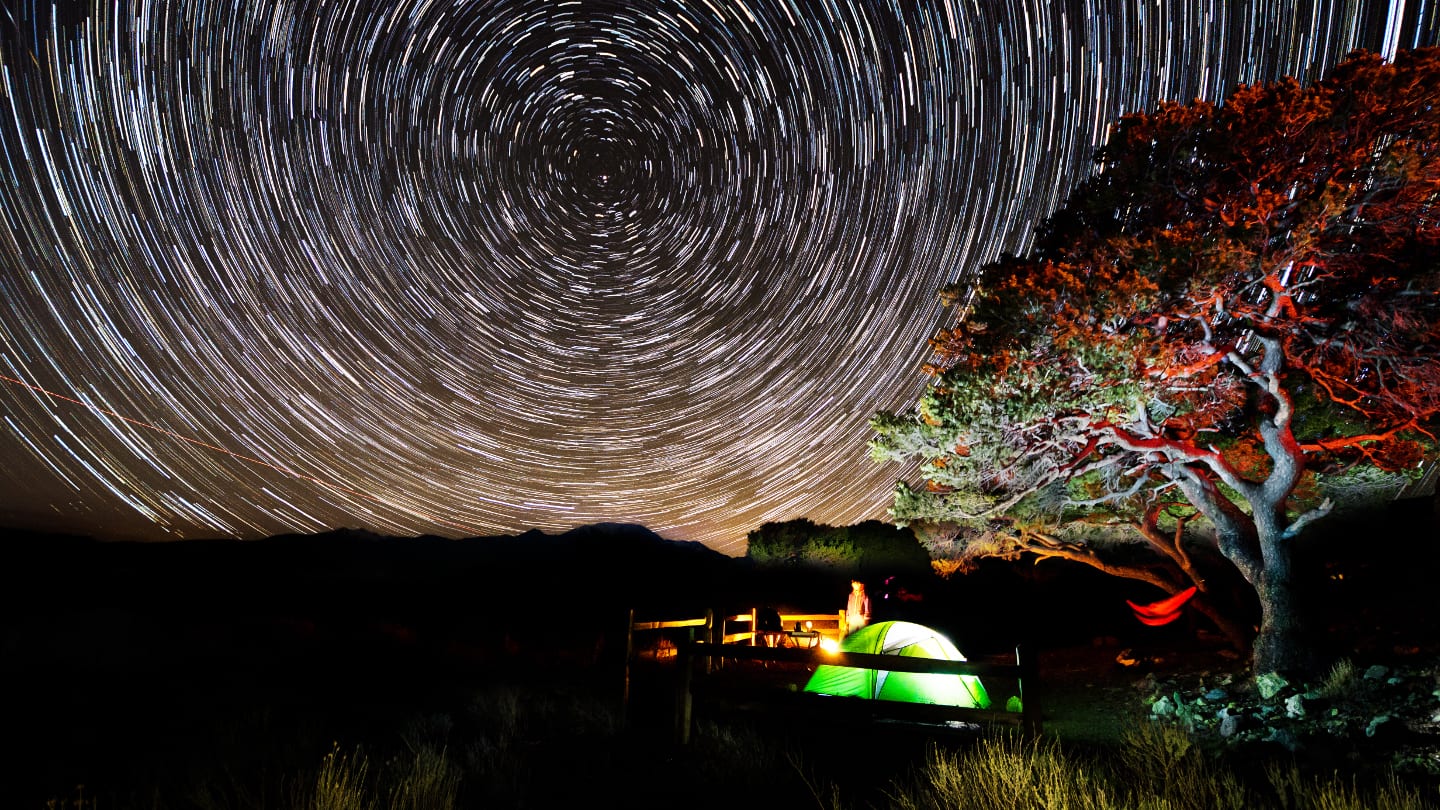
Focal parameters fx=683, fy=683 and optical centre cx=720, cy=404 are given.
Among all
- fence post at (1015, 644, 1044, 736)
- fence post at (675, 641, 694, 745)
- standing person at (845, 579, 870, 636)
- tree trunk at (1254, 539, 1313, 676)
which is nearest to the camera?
fence post at (1015, 644, 1044, 736)

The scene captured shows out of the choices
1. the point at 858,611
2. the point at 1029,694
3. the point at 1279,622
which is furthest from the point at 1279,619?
the point at 858,611

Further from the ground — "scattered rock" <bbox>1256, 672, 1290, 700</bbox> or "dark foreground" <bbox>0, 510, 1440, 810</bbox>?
"scattered rock" <bbox>1256, 672, 1290, 700</bbox>

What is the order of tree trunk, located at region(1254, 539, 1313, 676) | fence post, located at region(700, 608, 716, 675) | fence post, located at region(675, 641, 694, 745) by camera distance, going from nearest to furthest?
fence post, located at region(675, 641, 694, 745) < tree trunk, located at region(1254, 539, 1313, 676) < fence post, located at region(700, 608, 716, 675)

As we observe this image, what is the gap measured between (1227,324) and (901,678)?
7.04 metres

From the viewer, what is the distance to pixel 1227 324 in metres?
10.0

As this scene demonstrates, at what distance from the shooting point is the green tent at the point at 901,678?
28.6ft

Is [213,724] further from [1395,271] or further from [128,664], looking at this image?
[1395,271]

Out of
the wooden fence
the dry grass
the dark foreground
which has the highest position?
the wooden fence

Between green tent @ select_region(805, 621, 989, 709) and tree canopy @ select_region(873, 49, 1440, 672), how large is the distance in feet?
7.01

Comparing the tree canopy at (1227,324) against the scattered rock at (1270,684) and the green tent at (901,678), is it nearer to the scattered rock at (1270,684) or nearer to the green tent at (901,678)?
the scattered rock at (1270,684)

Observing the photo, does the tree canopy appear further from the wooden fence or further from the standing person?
the standing person

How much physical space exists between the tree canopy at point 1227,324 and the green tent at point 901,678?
2137 mm

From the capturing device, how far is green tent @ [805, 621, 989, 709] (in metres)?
8.72

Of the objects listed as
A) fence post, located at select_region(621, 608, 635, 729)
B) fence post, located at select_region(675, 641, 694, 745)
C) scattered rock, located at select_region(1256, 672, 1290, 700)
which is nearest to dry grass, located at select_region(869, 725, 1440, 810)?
fence post, located at select_region(675, 641, 694, 745)
